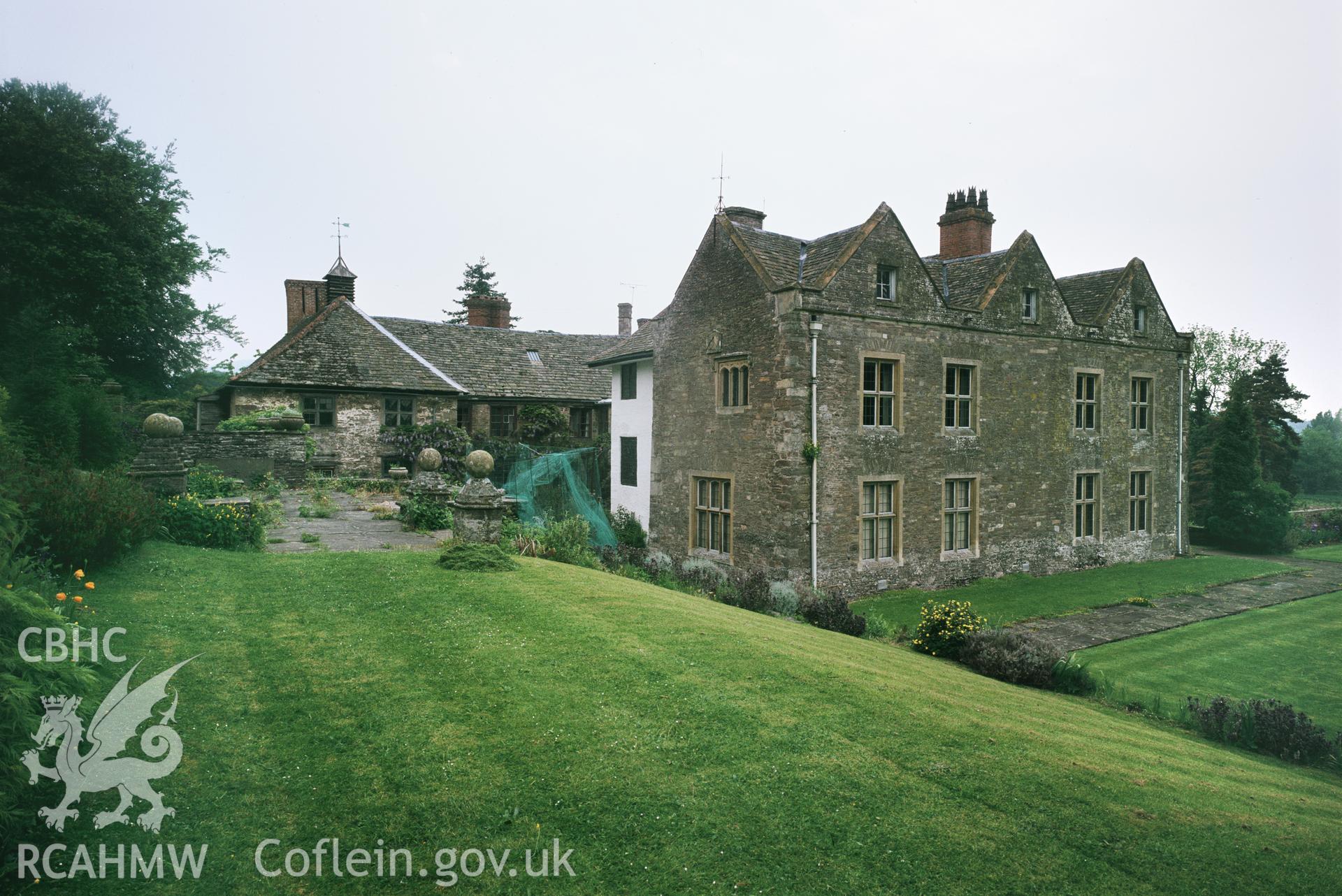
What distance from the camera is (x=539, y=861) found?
4852 millimetres

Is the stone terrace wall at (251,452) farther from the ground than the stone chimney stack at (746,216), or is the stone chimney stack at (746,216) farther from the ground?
the stone chimney stack at (746,216)

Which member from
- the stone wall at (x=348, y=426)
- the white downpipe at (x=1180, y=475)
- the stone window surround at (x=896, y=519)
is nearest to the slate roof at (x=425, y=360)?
the stone wall at (x=348, y=426)

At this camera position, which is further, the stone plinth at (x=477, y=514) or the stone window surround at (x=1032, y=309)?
the stone window surround at (x=1032, y=309)

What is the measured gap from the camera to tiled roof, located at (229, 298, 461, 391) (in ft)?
98.0

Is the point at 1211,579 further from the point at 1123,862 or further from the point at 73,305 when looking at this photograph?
the point at 73,305

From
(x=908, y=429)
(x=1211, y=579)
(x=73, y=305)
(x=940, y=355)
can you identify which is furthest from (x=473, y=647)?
(x=73, y=305)

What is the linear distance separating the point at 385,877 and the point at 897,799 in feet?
12.2

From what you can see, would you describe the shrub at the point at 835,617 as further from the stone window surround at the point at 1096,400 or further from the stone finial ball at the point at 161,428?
the stone window surround at the point at 1096,400

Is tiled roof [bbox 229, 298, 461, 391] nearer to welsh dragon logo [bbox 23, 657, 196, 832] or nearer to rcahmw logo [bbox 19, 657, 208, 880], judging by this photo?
rcahmw logo [bbox 19, 657, 208, 880]

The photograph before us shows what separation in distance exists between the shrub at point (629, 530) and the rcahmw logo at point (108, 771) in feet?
57.8

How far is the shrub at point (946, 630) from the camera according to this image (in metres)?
13.5

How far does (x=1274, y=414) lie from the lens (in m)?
44.9

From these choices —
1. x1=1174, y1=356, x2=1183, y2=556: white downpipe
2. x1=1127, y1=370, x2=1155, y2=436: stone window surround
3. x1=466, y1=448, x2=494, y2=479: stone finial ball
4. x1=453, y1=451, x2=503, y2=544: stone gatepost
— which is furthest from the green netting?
x1=1174, y1=356, x2=1183, y2=556: white downpipe

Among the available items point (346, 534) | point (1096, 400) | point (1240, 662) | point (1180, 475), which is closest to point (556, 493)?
point (346, 534)
